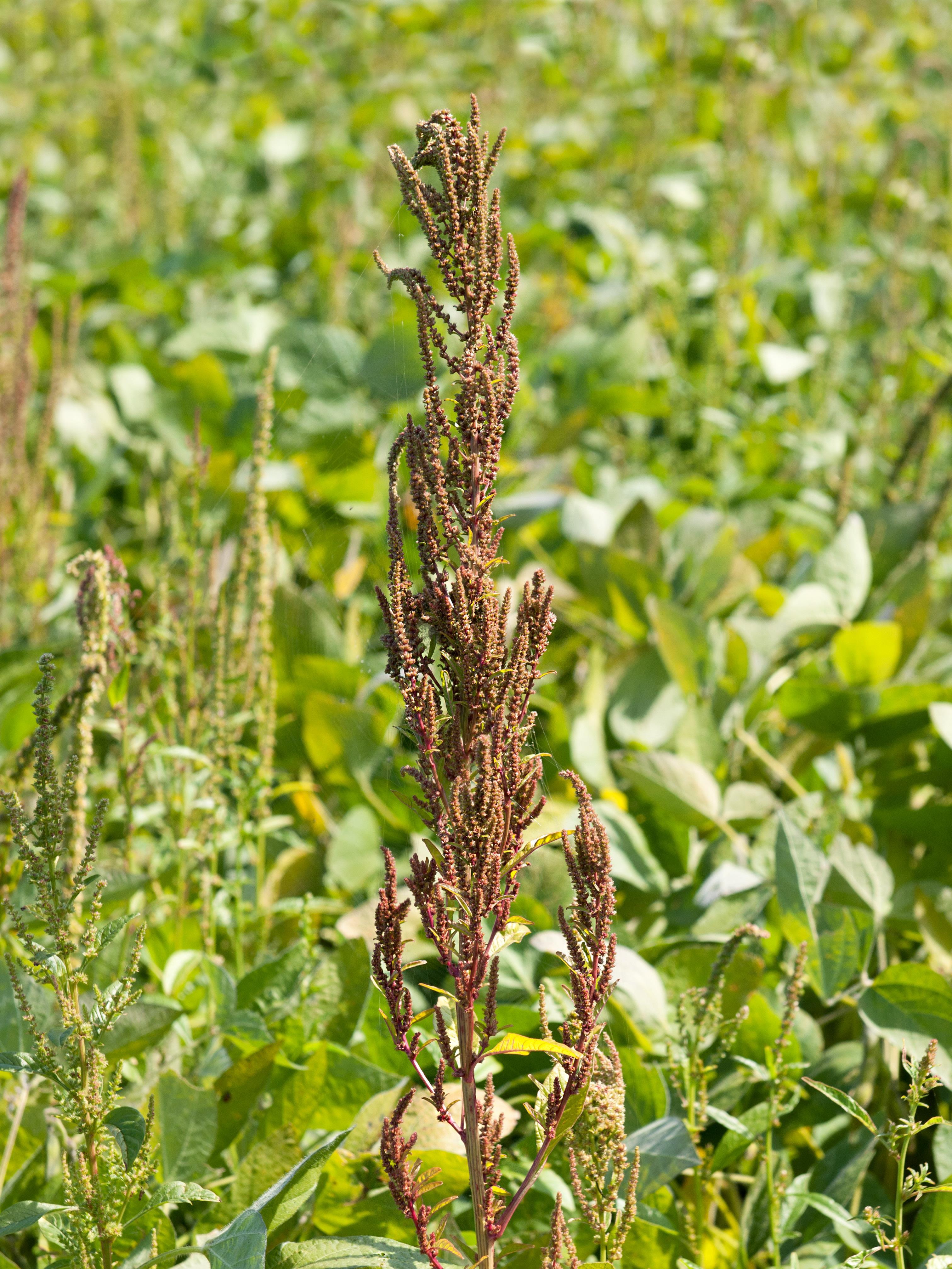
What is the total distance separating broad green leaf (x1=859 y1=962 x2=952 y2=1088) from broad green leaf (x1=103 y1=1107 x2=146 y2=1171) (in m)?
0.83

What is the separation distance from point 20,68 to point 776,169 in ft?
10.7

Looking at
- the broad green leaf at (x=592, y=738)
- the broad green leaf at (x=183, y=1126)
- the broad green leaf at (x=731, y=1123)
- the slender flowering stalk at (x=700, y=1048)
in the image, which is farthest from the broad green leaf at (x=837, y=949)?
the broad green leaf at (x=183, y=1126)

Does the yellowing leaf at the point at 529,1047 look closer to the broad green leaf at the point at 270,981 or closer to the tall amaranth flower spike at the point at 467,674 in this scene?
the tall amaranth flower spike at the point at 467,674

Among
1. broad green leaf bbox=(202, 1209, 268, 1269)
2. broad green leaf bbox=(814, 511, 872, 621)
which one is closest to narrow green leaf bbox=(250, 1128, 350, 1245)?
broad green leaf bbox=(202, 1209, 268, 1269)

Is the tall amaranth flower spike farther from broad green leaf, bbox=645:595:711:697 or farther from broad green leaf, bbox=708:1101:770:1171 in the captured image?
broad green leaf, bbox=645:595:711:697

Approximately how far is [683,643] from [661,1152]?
96 cm

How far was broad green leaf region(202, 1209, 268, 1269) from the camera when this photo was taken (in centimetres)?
104

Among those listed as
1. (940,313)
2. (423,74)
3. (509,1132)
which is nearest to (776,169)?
(940,313)

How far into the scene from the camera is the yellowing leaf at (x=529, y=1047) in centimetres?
98

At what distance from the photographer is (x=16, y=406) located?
2.44 meters

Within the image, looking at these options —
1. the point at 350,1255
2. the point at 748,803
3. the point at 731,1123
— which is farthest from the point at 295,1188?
the point at 748,803

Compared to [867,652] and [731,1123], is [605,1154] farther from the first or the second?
[867,652]

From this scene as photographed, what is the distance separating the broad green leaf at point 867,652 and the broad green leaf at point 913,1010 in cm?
65

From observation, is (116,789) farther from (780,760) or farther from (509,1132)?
(780,760)
